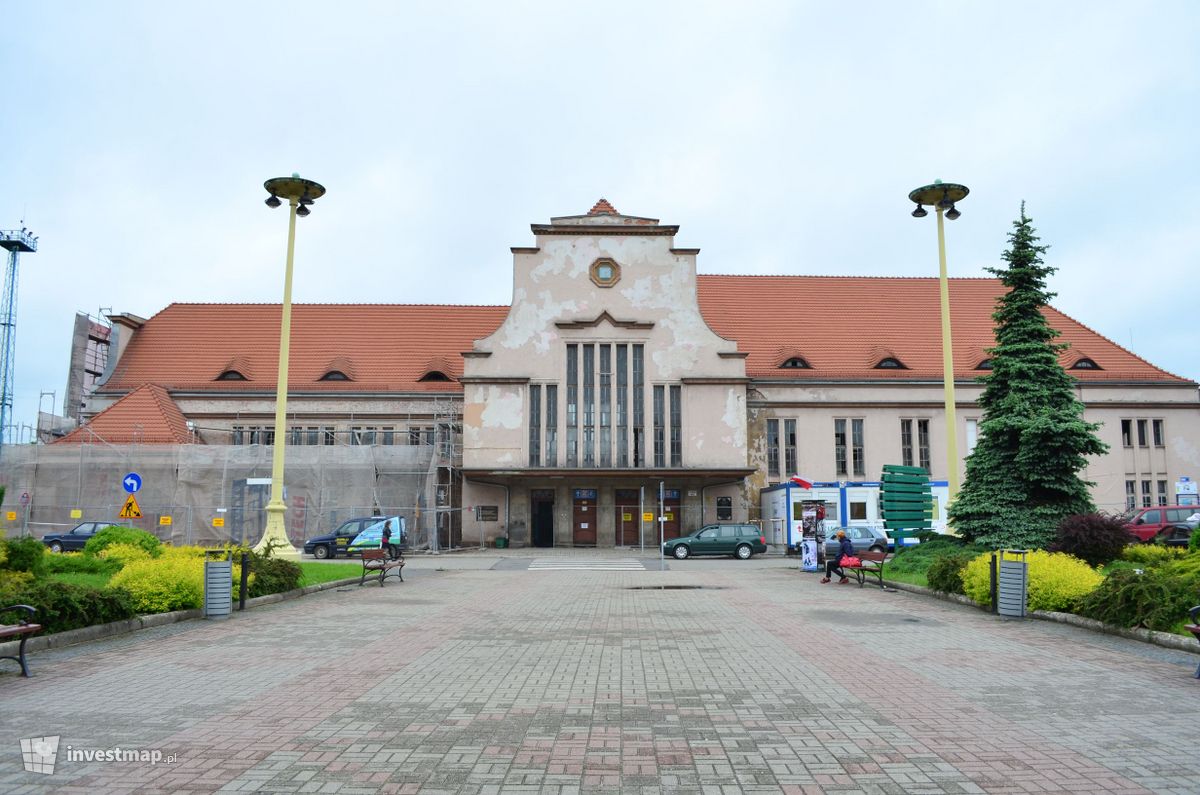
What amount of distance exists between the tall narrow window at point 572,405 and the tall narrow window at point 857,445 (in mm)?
14638

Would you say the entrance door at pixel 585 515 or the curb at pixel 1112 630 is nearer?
the curb at pixel 1112 630

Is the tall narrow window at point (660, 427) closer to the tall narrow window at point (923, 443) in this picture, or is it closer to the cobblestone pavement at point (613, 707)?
the tall narrow window at point (923, 443)

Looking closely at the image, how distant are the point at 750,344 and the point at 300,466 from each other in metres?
24.6

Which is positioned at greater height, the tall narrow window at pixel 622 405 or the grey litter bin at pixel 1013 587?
the tall narrow window at pixel 622 405

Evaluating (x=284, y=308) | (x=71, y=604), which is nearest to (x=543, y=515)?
(x=284, y=308)

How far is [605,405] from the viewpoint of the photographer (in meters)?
44.4

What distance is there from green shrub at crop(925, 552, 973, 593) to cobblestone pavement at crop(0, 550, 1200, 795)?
2.78 meters

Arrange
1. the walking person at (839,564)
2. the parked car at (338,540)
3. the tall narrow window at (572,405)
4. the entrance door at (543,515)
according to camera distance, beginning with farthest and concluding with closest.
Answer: the entrance door at (543,515), the tall narrow window at (572,405), the parked car at (338,540), the walking person at (839,564)

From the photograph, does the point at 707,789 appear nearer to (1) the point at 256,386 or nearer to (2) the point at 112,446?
(2) the point at 112,446

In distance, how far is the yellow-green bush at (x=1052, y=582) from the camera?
1424cm

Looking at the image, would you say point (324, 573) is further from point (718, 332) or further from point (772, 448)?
point (718, 332)

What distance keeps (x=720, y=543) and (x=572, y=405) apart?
11.8 meters

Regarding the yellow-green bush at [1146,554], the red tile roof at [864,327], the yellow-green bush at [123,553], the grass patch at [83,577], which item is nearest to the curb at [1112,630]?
the yellow-green bush at [1146,554]

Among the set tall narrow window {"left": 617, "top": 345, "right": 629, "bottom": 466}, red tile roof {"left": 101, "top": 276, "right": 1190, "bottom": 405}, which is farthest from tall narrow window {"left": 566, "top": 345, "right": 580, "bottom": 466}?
red tile roof {"left": 101, "top": 276, "right": 1190, "bottom": 405}
